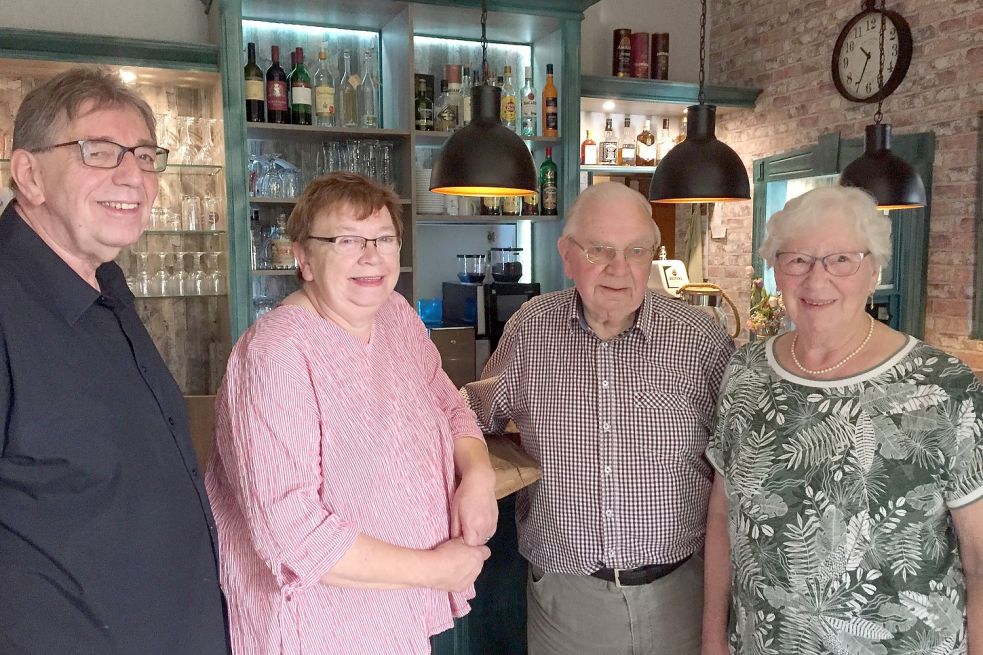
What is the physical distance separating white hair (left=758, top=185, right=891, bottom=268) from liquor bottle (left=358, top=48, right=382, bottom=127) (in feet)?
10.3

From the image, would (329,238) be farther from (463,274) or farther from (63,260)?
(463,274)

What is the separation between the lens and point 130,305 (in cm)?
131

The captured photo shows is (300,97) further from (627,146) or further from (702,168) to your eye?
(627,146)

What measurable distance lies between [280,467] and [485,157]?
1401mm

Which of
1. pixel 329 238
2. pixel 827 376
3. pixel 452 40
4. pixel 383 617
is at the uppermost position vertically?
pixel 452 40

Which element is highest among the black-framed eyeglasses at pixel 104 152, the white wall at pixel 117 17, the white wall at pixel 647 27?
the white wall at pixel 647 27

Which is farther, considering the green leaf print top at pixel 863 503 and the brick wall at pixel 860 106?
the brick wall at pixel 860 106

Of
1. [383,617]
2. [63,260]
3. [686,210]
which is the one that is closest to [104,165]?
[63,260]

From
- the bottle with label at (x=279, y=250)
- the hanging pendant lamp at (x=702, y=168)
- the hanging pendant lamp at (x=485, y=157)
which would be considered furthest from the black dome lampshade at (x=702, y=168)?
the bottle with label at (x=279, y=250)

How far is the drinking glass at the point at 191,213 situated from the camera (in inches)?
154

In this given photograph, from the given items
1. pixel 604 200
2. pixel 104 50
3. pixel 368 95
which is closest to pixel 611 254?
pixel 604 200

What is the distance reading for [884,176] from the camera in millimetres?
3285

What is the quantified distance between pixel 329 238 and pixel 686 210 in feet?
16.0

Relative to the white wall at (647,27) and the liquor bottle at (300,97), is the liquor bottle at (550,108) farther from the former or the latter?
the liquor bottle at (300,97)
